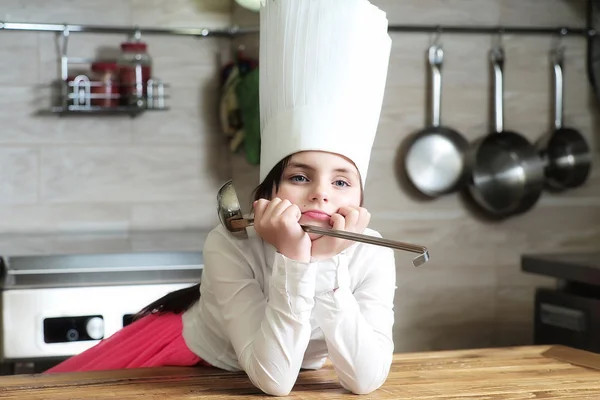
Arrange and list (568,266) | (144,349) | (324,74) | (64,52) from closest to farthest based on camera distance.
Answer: (324,74) < (144,349) < (568,266) < (64,52)

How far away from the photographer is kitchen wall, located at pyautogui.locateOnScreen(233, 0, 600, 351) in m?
2.30

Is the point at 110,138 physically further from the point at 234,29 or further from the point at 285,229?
the point at 285,229

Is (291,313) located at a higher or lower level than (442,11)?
lower

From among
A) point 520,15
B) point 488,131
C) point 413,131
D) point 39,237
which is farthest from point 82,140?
point 520,15

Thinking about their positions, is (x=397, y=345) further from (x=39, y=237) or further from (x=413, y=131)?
(x=39, y=237)

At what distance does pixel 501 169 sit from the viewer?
2312 millimetres

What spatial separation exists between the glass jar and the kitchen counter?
34 cm

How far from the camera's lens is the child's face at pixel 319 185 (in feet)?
3.36

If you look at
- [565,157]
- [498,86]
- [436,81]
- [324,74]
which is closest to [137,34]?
[436,81]

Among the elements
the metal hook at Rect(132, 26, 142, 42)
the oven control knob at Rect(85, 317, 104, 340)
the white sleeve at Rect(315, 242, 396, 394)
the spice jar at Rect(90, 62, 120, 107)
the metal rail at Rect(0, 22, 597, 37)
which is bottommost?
the oven control knob at Rect(85, 317, 104, 340)

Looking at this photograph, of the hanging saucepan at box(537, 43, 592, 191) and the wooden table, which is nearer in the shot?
the wooden table

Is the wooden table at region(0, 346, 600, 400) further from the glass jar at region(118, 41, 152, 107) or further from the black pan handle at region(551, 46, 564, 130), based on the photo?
the black pan handle at region(551, 46, 564, 130)

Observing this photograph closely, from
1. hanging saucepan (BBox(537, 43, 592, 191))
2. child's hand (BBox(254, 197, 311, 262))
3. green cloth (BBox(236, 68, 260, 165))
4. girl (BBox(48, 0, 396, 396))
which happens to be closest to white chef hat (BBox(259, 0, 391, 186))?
girl (BBox(48, 0, 396, 396))

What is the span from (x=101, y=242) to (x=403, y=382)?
1254 mm
